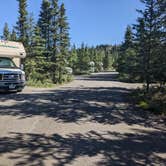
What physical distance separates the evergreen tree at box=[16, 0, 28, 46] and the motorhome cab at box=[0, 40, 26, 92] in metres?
13.7

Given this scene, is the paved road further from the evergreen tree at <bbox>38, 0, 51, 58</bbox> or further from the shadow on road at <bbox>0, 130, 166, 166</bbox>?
the evergreen tree at <bbox>38, 0, 51, 58</bbox>

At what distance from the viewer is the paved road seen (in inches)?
229

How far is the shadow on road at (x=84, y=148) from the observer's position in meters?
5.78

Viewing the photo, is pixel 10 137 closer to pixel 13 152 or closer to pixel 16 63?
pixel 13 152

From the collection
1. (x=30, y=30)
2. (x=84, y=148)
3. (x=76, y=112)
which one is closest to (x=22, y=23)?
(x=30, y=30)

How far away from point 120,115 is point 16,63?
10.7 metres

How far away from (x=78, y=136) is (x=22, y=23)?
2832 cm

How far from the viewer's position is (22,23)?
111 feet

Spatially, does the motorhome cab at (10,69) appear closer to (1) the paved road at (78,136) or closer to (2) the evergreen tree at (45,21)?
(1) the paved road at (78,136)

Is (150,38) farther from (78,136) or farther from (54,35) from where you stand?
(54,35)

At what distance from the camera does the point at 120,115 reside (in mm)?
10820

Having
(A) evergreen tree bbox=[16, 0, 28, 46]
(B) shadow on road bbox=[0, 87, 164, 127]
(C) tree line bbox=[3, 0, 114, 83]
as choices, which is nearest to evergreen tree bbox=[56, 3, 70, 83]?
(C) tree line bbox=[3, 0, 114, 83]

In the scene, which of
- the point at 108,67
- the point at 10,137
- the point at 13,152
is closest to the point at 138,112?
the point at 10,137

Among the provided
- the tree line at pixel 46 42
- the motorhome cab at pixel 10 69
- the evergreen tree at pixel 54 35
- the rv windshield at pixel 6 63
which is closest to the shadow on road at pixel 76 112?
the motorhome cab at pixel 10 69
